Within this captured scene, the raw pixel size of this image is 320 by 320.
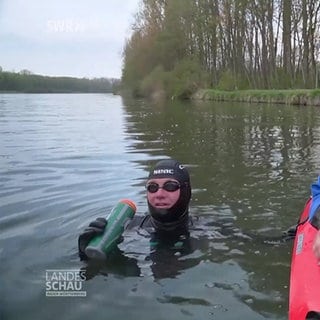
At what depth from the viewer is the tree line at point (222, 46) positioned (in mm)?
39062

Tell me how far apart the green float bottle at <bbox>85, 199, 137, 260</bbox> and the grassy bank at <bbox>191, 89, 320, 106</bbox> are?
2699cm

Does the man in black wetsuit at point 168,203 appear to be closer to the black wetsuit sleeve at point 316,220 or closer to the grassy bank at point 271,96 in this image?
the black wetsuit sleeve at point 316,220

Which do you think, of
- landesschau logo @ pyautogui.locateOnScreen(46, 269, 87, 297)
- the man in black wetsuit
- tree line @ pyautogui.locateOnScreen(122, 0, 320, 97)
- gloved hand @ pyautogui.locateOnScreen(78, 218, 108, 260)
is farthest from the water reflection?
tree line @ pyautogui.locateOnScreen(122, 0, 320, 97)

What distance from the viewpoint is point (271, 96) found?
119 ft

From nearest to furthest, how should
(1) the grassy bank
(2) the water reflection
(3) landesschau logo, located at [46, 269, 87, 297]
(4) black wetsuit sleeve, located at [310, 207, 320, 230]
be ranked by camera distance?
(4) black wetsuit sleeve, located at [310, 207, 320, 230] < (3) landesschau logo, located at [46, 269, 87, 297] < (2) the water reflection < (1) the grassy bank

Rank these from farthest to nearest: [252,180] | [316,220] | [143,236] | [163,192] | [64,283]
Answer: [252,180] → [143,236] → [163,192] → [64,283] → [316,220]

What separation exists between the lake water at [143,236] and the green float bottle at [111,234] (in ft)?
0.55

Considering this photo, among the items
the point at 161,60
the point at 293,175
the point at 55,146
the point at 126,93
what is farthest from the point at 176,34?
the point at 293,175

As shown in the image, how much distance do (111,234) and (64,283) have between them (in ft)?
1.90

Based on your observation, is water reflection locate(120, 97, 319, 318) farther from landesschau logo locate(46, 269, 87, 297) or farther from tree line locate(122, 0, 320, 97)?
tree line locate(122, 0, 320, 97)

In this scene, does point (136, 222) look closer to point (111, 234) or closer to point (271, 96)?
point (111, 234)

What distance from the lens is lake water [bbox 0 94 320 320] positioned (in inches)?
156

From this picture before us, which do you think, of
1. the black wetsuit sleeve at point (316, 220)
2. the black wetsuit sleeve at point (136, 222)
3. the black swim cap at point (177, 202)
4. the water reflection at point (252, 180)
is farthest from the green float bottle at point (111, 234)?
the black wetsuit sleeve at point (316, 220)

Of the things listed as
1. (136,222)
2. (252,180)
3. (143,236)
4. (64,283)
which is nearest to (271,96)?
(252,180)
